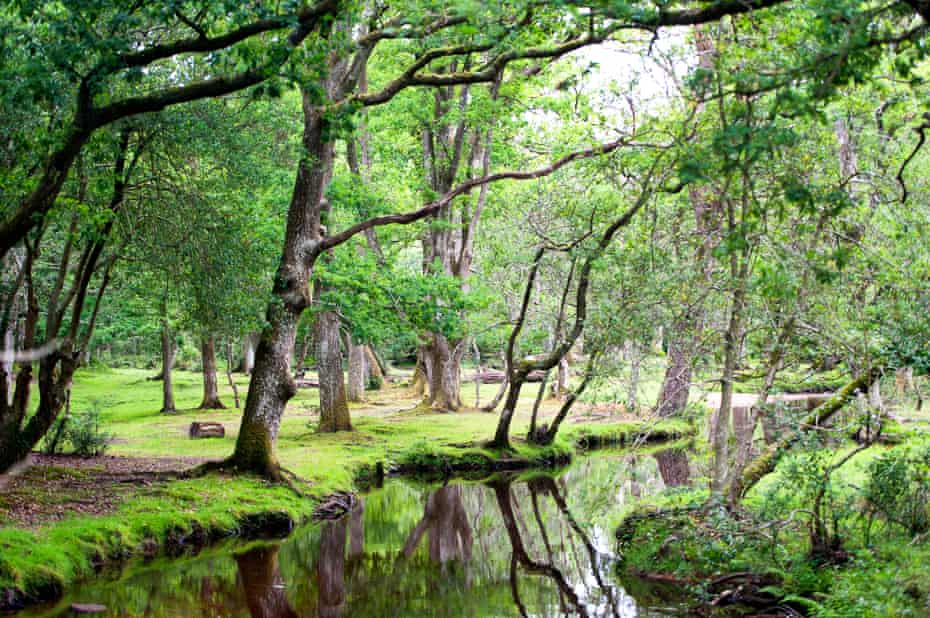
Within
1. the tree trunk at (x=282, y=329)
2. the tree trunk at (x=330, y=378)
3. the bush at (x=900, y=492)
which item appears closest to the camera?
the bush at (x=900, y=492)

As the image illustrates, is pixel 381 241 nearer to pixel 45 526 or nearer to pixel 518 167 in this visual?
pixel 518 167

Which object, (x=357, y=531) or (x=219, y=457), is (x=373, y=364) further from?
(x=357, y=531)

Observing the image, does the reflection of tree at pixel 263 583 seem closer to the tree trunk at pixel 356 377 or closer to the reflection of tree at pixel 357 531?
the reflection of tree at pixel 357 531

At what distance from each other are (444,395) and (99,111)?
72.5 ft

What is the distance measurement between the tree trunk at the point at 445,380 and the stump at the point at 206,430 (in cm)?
932

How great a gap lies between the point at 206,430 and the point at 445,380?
414 inches

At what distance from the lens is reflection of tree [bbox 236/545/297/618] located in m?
11.9

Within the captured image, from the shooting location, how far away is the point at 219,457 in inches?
788

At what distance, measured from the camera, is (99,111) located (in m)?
11.7

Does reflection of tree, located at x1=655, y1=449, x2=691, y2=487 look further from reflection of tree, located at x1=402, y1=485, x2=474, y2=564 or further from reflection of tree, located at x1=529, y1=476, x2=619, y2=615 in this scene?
reflection of tree, located at x1=402, y1=485, x2=474, y2=564

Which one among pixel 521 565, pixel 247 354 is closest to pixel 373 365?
pixel 247 354

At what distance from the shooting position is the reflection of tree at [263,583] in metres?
11.9

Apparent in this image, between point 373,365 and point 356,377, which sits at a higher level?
point 373,365

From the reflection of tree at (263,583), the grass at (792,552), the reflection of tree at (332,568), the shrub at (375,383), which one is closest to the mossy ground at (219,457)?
the reflection of tree at (332,568)
